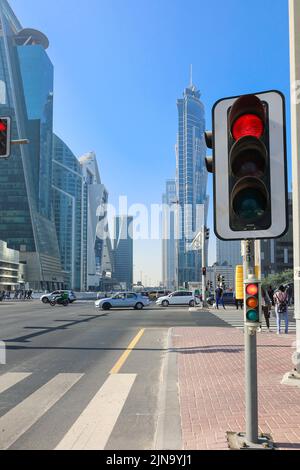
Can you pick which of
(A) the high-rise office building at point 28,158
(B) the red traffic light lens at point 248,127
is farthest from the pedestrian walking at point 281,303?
(A) the high-rise office building at point 28,158

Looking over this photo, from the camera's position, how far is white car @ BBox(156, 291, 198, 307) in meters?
40.9

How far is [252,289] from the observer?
14.0 ft

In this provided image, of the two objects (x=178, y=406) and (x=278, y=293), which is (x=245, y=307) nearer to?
(x=178, y=406)

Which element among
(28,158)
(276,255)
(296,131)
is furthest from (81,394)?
(28,158)

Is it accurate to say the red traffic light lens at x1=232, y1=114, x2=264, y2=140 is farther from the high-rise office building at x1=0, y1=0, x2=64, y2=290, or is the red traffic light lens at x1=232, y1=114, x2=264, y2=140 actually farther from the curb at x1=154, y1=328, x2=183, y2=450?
the high-rise office building at x1=0, y1=0, x2=64, y2=290

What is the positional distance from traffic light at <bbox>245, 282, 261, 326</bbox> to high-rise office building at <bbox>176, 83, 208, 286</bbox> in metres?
34.5

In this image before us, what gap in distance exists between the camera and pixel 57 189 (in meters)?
181

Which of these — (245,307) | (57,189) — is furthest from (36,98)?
(245,307)

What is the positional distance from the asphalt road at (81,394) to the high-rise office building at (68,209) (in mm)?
170161

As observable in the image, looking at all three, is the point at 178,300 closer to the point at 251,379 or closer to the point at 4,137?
the point at 4,137

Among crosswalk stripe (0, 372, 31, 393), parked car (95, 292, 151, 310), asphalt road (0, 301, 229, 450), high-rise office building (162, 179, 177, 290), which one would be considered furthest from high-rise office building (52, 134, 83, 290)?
crosswalk stripe (0, 372, 31, 393)

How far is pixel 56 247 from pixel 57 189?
28763mm

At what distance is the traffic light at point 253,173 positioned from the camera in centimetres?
416
